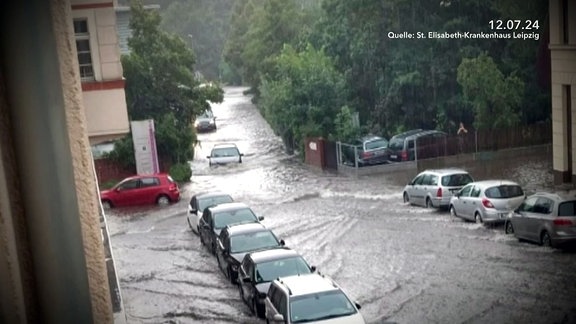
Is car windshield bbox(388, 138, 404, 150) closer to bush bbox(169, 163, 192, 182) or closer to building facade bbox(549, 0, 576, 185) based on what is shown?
bush bbox(169, 163, 192, 182)

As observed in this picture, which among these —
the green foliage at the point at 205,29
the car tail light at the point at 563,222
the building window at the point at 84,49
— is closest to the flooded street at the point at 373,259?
the car tail light at the point at 563,222

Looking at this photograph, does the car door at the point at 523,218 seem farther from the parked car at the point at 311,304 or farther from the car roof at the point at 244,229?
the parked car at the point at 311,304

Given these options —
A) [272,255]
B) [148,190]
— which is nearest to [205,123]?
[148,190]

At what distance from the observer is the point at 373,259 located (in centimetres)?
1249

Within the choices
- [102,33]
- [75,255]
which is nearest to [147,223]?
[102,33]

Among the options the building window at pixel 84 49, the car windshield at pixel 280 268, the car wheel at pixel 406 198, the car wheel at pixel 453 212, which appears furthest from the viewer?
the car wheel at pixel 406 198

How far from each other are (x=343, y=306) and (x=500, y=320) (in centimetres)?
194

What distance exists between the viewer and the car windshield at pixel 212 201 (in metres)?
15.7

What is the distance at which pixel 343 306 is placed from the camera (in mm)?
8055

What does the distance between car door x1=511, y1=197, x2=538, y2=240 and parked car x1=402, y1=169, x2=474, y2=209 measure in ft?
10.7

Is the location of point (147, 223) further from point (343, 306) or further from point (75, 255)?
point (75, 255)

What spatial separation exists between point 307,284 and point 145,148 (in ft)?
50.9

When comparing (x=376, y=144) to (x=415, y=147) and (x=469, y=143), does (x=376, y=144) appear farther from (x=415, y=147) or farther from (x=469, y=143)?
(x=469, y=143)

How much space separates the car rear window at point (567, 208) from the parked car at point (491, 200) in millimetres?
2056
